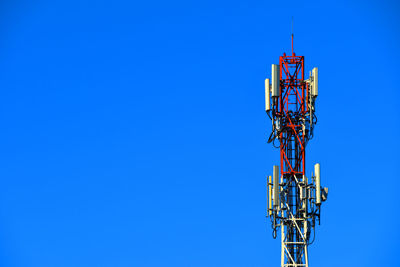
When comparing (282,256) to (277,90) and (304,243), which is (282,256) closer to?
(304,243)

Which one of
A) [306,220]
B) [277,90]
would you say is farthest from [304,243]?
[277,90]

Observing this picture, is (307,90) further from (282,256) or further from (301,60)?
(282,256)

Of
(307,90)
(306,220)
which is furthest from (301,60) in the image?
(306,220)

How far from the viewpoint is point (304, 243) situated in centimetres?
18562

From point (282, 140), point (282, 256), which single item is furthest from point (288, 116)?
point (282, 256)

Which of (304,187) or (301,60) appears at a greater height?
(301,60)

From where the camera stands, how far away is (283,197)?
188m

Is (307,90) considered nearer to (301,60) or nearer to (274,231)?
(301,60)

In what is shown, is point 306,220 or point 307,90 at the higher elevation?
point 307,90

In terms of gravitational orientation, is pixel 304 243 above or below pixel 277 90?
below

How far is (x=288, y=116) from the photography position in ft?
619

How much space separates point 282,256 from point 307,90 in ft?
56.3

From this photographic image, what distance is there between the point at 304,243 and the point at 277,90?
15.6m

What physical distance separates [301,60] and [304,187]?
13226mm
